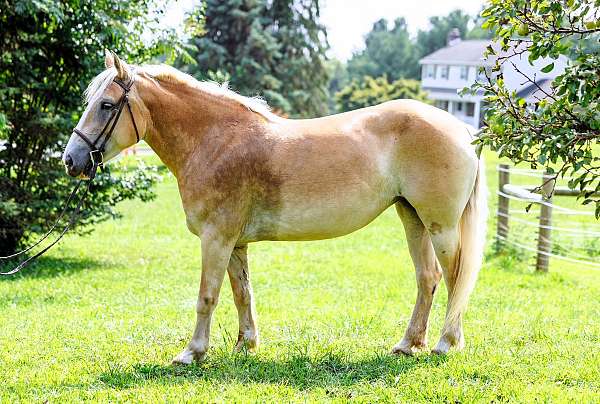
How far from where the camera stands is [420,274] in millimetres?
5543

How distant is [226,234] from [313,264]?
17.1 ft

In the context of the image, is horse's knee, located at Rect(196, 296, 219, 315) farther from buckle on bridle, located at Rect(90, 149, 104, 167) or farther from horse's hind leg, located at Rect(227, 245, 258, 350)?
buckle on bridle, located at Rect(90, 149, 104, 167)

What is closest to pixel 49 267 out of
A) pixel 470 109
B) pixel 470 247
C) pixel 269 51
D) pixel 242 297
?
pixel 242 297

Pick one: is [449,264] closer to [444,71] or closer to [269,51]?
[269,51]

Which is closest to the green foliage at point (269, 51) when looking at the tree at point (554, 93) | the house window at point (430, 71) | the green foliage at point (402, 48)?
the tree at point (554, 93)

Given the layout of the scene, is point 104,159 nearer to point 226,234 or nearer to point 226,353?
point 226,234

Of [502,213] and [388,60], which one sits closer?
[502,213]

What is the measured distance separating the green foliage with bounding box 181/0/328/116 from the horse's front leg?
28715 mm

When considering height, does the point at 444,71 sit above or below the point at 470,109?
above

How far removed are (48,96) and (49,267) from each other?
245cm

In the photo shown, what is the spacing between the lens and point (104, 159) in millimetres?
5047

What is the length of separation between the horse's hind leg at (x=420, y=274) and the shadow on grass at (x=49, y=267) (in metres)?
5.52

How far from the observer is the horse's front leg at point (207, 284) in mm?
5020

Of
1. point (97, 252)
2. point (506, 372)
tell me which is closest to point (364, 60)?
point (97, 252)
